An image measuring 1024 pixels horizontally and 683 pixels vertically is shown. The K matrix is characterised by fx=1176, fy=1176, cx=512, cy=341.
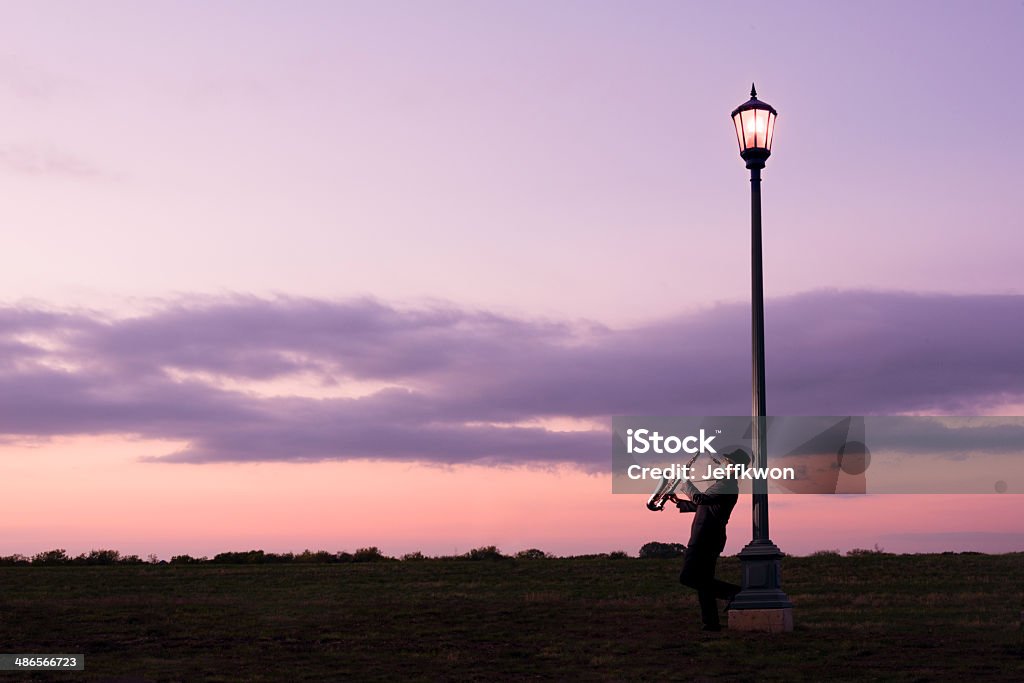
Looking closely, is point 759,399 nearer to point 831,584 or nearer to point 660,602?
point 660,602

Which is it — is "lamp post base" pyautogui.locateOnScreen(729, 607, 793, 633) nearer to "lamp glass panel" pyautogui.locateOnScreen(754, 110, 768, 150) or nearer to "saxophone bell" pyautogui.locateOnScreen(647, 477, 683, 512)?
"saxophone bell" pyautogui.locateOnScreen(647, 477, 683, 512)

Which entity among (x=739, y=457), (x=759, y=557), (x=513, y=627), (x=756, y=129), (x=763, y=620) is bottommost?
(x=513, y=627)

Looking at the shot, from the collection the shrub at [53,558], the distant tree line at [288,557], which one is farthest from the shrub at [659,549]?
the shrub at [53,558]

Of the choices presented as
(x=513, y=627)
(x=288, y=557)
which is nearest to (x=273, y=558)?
(x=288, y=557)

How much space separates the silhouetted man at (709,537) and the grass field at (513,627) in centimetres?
54

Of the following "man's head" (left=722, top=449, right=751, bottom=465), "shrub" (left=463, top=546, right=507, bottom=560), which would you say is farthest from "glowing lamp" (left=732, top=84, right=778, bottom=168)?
"shrub" (left=463, top=546, right=507, bottom=560)

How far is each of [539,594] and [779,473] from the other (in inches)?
214

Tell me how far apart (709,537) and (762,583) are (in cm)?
92

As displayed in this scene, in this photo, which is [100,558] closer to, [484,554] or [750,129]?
[484,554]

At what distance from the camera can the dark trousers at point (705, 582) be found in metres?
15.7

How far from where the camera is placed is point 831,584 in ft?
77.8

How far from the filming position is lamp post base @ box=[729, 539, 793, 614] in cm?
1549

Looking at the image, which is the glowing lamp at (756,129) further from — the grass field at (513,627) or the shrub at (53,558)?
the shrub at (53,558)

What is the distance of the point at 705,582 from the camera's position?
51.6 ft
